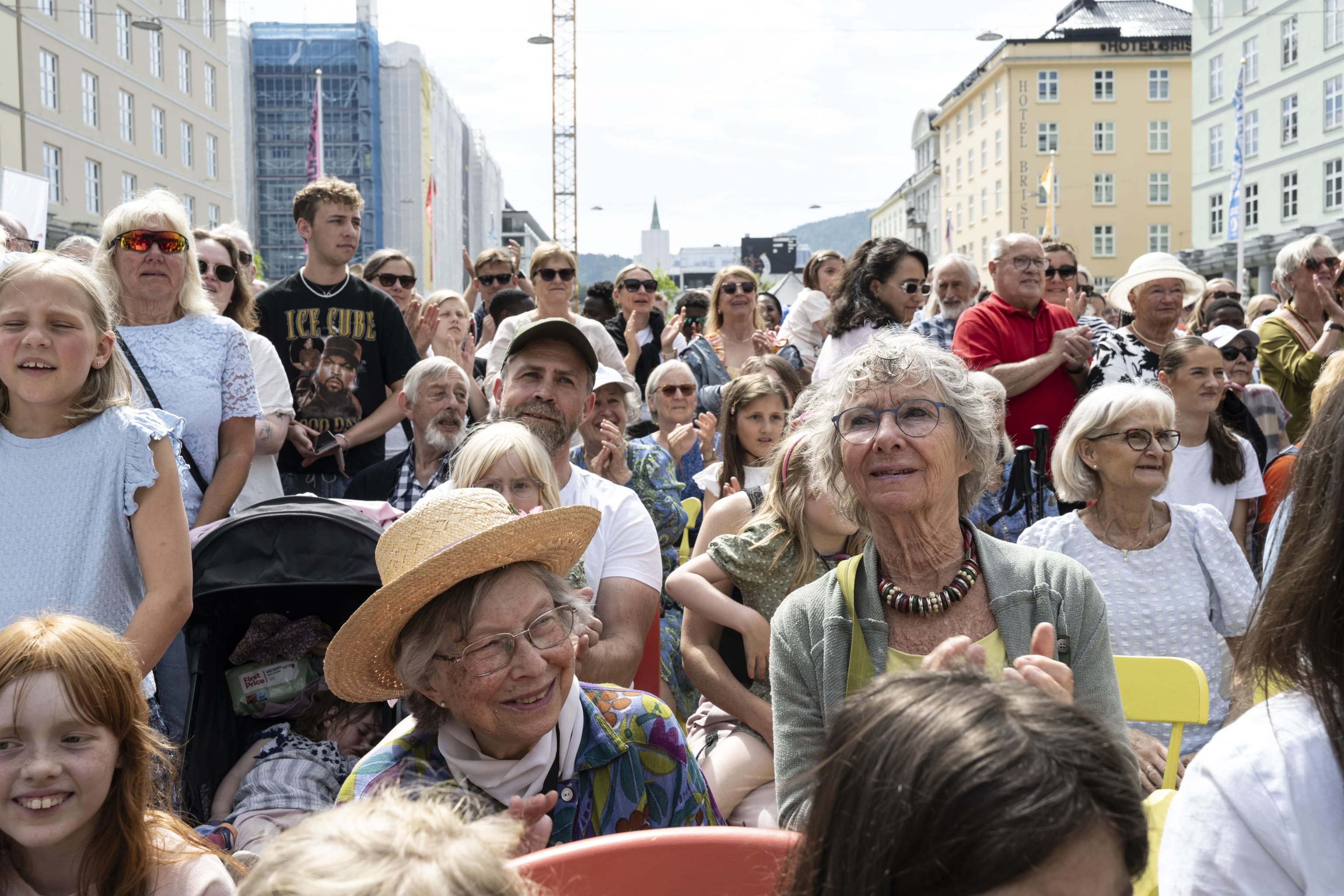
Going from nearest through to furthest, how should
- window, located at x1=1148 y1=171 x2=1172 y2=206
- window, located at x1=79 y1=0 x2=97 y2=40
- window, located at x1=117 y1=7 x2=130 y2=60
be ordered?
→ 1. window, located at x1=79 y1=0 x2=97 y2=40
2. window, located at x1=117 y1=7 x2=130 y2=60
3. window, located at x1=1148 y1=171 x2=1172 y2=206

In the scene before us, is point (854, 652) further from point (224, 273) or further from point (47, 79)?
point (47, 79)

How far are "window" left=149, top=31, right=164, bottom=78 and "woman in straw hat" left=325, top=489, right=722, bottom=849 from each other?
42.4 metres

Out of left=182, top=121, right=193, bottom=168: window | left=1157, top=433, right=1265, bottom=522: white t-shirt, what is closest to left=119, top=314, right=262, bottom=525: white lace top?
left=1157, top=433, right=1265, bottom=522: white t-shirt

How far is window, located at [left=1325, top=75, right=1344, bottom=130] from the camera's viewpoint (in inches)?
1368

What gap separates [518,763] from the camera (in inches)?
89.4

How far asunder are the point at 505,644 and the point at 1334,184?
132 ft

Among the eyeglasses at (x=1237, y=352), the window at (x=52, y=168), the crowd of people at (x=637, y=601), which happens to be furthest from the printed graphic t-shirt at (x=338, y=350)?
the window at (x=52, y=168)

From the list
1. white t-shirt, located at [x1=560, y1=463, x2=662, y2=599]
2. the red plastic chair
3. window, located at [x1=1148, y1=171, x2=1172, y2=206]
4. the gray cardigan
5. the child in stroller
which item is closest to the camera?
the red plastic chair

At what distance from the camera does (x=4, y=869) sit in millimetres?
2014

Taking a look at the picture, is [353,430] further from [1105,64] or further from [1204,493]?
[1105,64]

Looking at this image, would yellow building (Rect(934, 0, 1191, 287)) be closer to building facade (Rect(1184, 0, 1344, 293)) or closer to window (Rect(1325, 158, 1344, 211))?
building facade (Rect(1184, 0, 1344, 293))

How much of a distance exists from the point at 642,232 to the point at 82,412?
582 ft

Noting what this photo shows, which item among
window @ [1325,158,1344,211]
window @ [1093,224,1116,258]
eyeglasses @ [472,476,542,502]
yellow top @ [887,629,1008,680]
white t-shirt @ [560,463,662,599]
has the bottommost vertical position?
yellow top @ [887,629,1008,680]

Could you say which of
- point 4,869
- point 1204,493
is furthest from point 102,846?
point 1204,493
